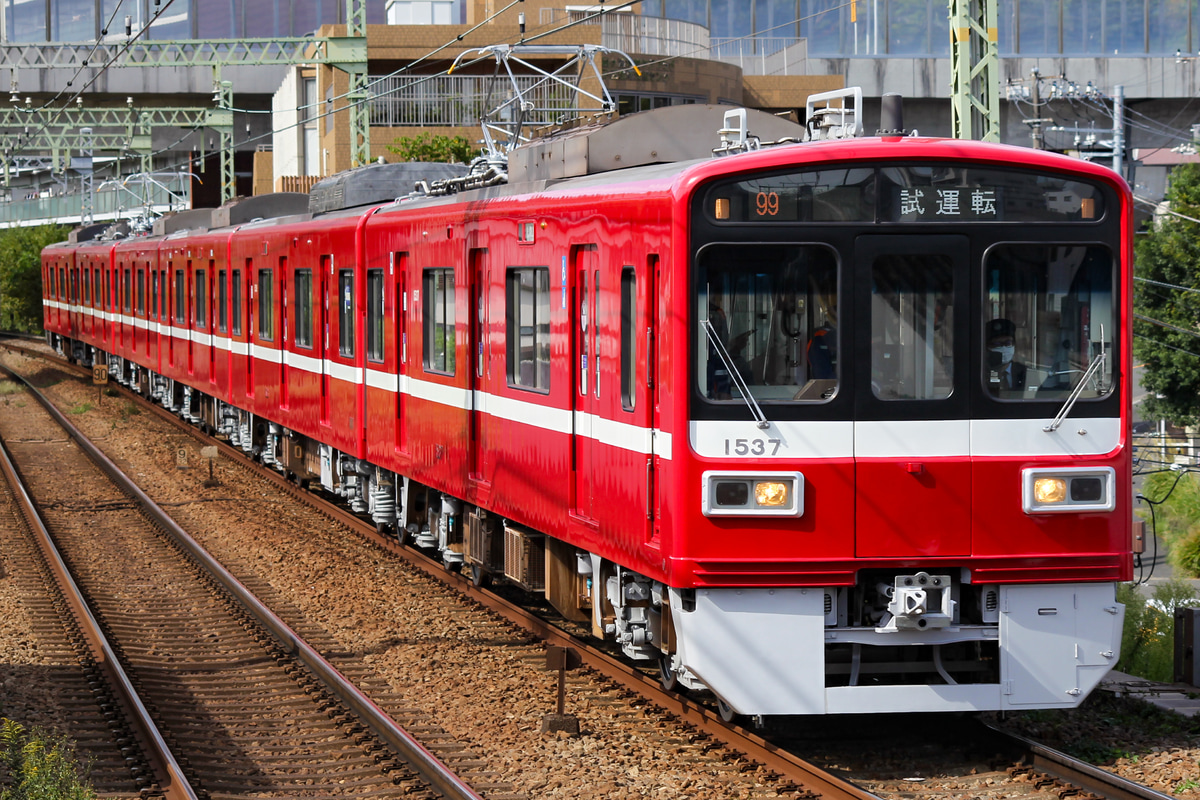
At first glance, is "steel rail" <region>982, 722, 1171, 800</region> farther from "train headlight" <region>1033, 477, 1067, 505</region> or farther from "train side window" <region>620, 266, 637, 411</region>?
"train side window" <region>620, 266, 637, 411</region>

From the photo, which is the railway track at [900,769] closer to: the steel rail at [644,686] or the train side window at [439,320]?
the steel rail at [644,686]

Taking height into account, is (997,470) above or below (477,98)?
below

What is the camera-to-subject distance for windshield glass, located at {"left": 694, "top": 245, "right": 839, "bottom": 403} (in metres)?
7.15

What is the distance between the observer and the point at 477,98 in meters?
38.0

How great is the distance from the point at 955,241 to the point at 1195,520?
20.4 m

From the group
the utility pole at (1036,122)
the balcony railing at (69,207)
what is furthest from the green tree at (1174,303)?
the balcony railing at (69,207)

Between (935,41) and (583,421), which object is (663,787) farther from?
(935,41)

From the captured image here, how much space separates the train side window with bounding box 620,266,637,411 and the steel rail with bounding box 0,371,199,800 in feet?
8.96

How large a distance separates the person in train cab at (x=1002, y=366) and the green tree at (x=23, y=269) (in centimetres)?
5370

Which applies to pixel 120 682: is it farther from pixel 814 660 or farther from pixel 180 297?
pixel 180 297

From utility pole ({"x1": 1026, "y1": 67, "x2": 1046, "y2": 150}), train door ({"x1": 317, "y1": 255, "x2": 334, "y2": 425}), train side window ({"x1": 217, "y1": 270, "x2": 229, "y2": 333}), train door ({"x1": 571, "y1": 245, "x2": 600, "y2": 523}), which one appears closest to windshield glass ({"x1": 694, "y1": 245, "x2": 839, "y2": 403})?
train door ({"x1": 571, "y1": 245, "x2": 600, "y2": 523})

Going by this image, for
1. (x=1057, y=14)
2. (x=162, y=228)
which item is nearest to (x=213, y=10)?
(x=1057, y=14)

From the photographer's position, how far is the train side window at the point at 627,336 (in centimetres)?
784

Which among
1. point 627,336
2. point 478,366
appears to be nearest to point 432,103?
point 478,366
